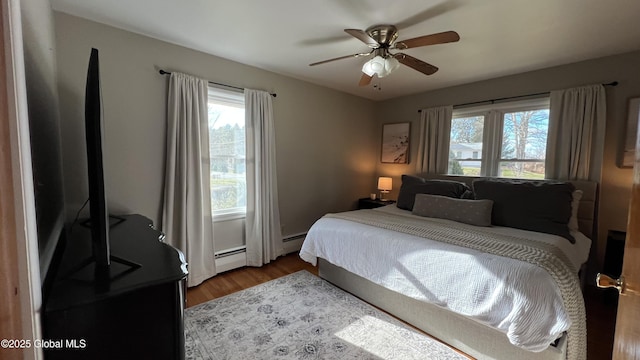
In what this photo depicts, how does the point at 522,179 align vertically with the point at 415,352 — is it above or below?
above

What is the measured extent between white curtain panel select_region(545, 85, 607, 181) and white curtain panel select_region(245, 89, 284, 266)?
3203 millimetres

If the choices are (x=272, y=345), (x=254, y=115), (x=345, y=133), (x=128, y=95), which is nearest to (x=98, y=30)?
(x=128, y=95)

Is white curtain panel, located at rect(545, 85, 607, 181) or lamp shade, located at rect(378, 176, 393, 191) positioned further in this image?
lamp shade, located at rect(378, 176, 393, 191)

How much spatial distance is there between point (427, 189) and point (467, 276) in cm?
170

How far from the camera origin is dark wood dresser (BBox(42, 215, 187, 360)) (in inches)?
33.1

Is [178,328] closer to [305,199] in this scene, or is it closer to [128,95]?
[128,95]

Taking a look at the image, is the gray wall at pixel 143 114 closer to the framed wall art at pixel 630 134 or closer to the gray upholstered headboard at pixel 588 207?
the gray upholstered headboard at pixel 588 207

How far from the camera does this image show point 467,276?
167cm

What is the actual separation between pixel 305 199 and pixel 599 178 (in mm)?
3281

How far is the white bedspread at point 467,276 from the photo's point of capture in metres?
1.44

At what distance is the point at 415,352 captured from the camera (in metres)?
1.79

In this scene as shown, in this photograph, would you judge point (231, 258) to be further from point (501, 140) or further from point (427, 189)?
point (501, 140)

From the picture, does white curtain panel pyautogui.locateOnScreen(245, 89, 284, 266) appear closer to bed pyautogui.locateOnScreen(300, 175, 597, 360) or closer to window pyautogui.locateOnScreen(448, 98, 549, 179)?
bed pyautogui.locateOnScreen(300, 175, 597, 360)

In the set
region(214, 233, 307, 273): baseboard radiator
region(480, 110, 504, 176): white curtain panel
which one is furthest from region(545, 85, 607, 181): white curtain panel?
region(214, 233, 307, 273): baseboard radiator
